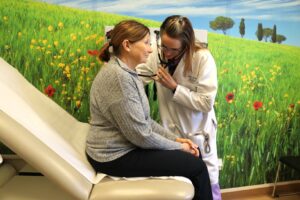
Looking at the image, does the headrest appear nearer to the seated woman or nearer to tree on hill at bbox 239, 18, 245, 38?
the seated woman

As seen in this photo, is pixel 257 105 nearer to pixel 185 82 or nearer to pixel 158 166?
pixel 185 82

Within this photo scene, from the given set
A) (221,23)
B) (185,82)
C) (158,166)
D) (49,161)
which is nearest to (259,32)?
(221,23)

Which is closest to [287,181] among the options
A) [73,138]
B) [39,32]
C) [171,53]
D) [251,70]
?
[251,70]

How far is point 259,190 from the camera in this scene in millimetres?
2363

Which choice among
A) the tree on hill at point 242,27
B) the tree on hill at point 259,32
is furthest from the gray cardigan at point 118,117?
the tree on hill at point 259,32

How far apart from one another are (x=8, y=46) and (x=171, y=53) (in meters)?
0.92

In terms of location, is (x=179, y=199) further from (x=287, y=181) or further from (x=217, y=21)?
(x=287, y=181)

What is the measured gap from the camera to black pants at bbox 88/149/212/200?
126 cm

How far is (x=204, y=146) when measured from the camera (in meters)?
1.64

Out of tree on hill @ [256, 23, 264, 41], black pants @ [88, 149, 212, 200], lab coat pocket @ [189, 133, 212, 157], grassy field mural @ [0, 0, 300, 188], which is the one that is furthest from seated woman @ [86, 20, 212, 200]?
tree on hill @ [256, 23, 264, 41]

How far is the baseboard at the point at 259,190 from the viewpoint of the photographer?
2270 mm

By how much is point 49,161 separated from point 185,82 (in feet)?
2.78

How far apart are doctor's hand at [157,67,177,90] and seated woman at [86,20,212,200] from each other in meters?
0.22

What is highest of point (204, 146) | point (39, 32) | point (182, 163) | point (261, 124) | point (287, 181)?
point (39, 32)
